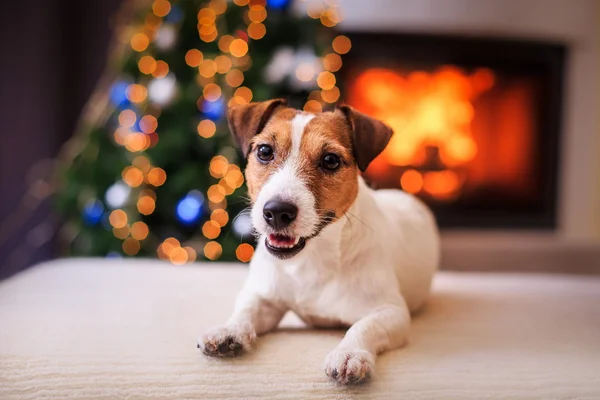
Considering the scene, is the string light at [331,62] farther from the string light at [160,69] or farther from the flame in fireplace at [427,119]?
the string light at [160,69]

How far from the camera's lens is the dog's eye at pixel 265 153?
1.41 m

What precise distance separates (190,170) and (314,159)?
5.51 feet

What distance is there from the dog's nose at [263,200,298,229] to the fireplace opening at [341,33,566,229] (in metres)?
2.55

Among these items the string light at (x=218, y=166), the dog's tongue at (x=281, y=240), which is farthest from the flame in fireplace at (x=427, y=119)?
the dog's tongue at (x=281, y=240)

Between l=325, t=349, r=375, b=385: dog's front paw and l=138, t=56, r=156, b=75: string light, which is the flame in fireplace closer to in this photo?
l=138, t=56, r=156, b=75: string light

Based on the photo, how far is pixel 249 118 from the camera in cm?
151

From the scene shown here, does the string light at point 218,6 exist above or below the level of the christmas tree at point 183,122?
above

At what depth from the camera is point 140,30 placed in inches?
121

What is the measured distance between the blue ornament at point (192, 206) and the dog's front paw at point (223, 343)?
69.0 inches

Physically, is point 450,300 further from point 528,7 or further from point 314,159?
point 528,7

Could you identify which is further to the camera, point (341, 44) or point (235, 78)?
point (341, 44)

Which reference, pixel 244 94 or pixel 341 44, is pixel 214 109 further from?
pixel 341 44

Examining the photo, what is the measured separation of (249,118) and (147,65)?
175 centimetres

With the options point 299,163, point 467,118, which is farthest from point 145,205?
point 467,118
